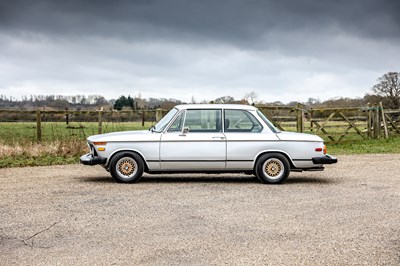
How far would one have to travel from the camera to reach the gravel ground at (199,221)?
5.82 metres

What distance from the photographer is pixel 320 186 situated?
11.2 meters

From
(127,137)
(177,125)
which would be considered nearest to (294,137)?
(177,125)

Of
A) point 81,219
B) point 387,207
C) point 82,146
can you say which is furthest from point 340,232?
point 82,146

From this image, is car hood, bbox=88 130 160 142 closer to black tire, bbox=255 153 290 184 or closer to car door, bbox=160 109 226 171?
car door, bbox=160 109 226 171

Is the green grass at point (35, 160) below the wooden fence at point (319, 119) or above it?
below

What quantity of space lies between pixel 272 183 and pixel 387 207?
2996mm

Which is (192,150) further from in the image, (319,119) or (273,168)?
(319,119)

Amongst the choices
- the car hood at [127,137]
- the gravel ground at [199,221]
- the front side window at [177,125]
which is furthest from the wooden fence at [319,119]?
the gravel ground at [199,221]

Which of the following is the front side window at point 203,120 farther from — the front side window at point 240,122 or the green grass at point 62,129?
the green grass at point 62,129

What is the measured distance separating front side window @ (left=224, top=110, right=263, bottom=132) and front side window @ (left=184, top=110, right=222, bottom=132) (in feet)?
0.61

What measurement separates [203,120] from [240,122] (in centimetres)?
79

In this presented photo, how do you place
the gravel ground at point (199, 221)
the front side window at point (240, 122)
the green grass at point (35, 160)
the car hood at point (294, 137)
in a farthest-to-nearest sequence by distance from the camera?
the green grass at point (35, 160)
the front side window at point (240, 122)
the car hood at point (294, 137)
the gravel ground at point (199, 221)

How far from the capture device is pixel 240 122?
38.3ft

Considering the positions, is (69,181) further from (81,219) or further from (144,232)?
(144,232)
